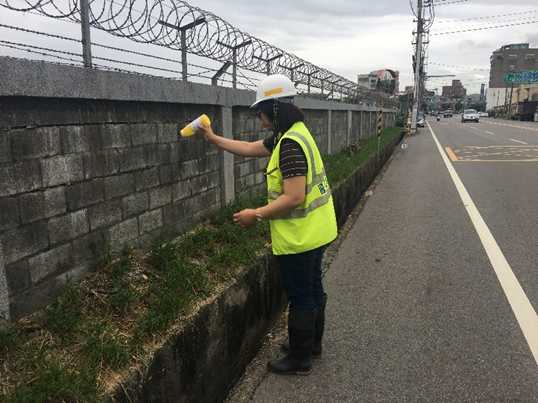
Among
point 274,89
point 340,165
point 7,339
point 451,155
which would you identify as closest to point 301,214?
point 274,89

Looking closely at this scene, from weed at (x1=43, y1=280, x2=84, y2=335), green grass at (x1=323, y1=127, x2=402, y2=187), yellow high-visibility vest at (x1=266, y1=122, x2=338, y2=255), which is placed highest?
yellow high-visibility vest at (x1=266, y1=122, x2=338, y2=255)

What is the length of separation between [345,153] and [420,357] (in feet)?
34.6

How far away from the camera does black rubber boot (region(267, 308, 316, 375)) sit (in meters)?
3.23

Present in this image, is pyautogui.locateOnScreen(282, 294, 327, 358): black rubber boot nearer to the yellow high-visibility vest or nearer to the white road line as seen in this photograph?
the yellow high-visibility vest

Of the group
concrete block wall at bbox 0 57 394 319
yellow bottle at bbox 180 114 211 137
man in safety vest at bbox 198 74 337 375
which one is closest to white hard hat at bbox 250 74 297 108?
man in safety vest at bbox 198 74 337 375

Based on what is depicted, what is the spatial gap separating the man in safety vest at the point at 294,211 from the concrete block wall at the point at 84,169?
1.16 m

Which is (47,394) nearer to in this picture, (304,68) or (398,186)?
(304,68)

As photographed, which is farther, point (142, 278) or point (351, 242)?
point (351, 242)

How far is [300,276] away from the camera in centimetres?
317

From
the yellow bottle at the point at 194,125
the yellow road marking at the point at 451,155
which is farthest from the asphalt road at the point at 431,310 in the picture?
the yellow road marking at the point at 451,155

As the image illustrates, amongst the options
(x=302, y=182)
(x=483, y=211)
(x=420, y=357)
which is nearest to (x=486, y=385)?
(x=420, y=357)

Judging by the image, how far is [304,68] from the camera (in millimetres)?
9844

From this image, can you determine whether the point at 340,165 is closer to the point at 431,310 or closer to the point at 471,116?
the point at 431,310

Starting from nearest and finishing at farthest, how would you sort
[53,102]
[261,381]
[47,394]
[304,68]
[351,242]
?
[47,394]
[53,102]
[261,381]
[351,242]
[304,68]
